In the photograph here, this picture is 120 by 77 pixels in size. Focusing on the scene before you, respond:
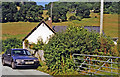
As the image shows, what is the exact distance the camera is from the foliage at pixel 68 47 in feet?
40.4

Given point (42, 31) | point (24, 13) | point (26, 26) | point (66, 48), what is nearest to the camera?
point (66, 48)

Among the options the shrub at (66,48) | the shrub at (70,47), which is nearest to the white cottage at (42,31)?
the shrub at (70,47)

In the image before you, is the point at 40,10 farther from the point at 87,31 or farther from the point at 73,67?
the point at 73,67

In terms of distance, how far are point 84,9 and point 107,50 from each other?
19.8ft

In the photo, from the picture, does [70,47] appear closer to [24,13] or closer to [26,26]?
[24,13]

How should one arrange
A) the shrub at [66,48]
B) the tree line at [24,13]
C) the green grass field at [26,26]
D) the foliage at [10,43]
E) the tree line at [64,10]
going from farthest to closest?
the foliage at [10,43], the tree line at [24,13], the green grass field at [26,26], the tree line at [64,10], the shrub at [66,48]

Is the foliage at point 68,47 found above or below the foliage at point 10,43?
above

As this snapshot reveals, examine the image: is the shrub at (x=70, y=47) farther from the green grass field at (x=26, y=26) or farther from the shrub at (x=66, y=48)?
Answer: the green grass field at (x=26, y=26)

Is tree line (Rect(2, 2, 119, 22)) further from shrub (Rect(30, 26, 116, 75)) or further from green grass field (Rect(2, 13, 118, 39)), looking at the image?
shrub (Rect(30, 26, 116, 75))

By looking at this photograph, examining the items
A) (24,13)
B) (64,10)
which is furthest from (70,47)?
(24,13)

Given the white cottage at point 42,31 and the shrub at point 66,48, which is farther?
the white cottage at point 42,31

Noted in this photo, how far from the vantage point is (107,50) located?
45.3 feet

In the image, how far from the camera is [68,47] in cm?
1272

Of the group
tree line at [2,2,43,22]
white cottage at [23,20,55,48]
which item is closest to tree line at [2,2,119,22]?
tree line at [2,2,43,22]
